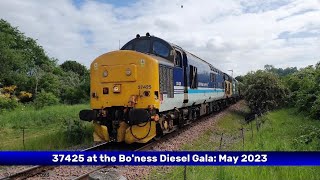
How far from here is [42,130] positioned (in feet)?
55.5

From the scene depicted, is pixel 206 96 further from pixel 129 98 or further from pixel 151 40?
pixel 129 98

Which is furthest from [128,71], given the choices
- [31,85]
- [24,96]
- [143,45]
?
[31,85]

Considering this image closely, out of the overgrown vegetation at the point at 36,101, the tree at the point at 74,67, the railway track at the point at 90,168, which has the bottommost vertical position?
the railway track at the point at 90,168

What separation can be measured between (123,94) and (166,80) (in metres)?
1.69

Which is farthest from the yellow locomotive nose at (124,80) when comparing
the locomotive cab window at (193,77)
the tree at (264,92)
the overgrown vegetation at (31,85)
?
the overgrown vegetation at (31,85)

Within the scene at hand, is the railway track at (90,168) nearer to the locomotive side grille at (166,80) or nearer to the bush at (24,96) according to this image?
the locomotive side grille at (166,80)

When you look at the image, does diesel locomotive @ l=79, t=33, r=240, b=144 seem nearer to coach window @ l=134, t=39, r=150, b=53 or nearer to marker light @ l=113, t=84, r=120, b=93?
marker light @ l=113, t=84, r=120, b=93

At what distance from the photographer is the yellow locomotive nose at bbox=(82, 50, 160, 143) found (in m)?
10.9

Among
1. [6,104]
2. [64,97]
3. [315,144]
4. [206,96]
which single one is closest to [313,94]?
[206,96]

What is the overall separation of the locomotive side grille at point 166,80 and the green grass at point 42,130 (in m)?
3.51

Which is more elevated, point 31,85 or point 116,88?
point 31,85

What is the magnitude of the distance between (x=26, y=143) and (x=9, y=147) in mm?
616

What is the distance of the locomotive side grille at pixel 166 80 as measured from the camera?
1157 centimetres

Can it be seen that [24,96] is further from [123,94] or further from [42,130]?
[123,94]
